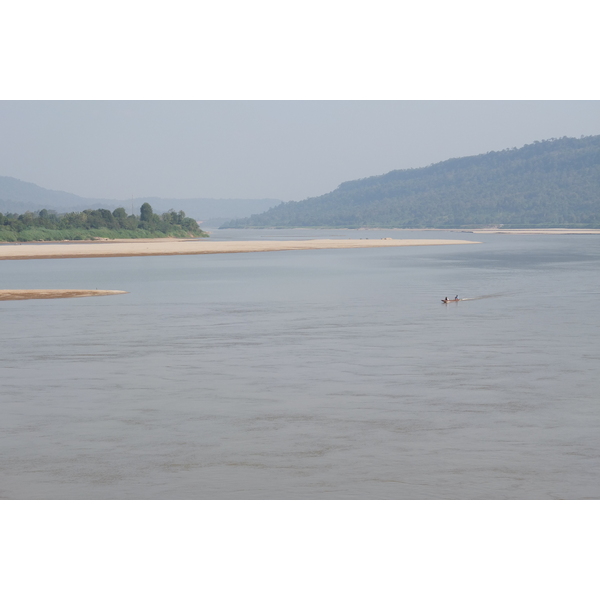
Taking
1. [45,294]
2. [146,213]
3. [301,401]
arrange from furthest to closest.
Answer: [146,213]
[45,294]
[301,401]

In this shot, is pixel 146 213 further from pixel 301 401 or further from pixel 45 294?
pixel 301 401

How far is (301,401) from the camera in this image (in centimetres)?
1658

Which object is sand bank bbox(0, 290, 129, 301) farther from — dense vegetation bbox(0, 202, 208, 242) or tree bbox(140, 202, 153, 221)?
tree bbox(140, 202, 153, 221)

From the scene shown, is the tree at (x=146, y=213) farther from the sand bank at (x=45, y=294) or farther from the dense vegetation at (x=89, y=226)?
the sand bank at (x=45, y=294)

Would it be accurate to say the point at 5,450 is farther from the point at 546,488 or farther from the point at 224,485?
the point at 546,488

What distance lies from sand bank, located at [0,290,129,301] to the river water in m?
3.71

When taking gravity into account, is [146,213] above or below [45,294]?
above

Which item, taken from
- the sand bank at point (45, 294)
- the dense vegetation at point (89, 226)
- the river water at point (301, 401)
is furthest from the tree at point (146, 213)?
the river water at point (301, 401)

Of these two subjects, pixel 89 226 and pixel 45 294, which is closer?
pixel 45 294

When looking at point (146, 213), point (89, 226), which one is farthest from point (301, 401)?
point (146, 213)

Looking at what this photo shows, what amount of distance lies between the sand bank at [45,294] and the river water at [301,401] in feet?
12.2

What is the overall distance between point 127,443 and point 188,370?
6192mm

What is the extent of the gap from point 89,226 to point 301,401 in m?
123

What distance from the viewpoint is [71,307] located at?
34156mm
